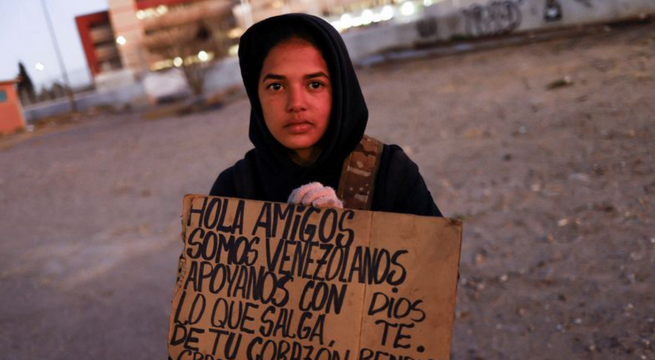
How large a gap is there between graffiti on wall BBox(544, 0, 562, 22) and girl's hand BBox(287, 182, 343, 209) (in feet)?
62.1

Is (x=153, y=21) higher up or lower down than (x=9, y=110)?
higher up

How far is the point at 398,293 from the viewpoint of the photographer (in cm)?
145

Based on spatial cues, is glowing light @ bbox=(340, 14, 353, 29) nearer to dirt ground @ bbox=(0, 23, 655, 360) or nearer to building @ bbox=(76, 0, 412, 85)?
building @ bbox=(76, 0, 412, 85)

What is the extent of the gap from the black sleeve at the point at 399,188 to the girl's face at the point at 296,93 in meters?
0.26

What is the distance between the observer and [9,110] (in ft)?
87.8

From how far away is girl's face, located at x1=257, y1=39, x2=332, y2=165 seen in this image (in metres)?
1.61

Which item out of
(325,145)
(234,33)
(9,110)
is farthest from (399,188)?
(234,33)

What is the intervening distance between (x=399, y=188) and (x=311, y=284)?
0.47m

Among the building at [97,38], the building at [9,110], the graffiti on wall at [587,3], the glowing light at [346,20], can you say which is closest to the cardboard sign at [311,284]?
the graffiti on wall at [587,3]

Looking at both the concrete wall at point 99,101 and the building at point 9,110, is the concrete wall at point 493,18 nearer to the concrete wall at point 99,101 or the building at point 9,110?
the concrete wall at point 99,101

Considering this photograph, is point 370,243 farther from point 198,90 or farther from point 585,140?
point 198,90

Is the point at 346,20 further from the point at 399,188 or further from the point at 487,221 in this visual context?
the point at 399,188

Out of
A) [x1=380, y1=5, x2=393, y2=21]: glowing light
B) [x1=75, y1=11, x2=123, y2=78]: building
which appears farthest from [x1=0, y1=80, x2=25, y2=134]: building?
[x1=75, y1=11, x2=123, y2=78]: building

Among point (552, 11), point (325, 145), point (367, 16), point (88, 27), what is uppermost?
point (88, 27)
